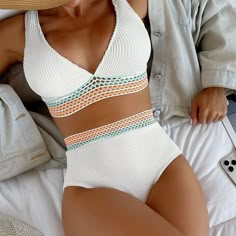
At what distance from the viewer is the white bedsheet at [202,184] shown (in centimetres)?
101

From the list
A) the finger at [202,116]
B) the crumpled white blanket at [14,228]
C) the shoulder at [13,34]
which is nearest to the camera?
the crumpled white blanket at [14,228]

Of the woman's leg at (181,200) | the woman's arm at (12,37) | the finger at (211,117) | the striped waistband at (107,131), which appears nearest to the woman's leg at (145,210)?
the woman's leg at (181,200)

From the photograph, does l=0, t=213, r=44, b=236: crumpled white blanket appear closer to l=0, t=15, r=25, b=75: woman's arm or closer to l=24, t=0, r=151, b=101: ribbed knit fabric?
l=24, t=0, r=151, b=101: ribbed knit fabric

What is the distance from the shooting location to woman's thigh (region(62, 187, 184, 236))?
86cm

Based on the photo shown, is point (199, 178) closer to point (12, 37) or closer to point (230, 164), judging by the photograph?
point (230, 164)

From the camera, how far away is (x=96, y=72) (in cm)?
99

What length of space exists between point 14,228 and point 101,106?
12.8 inches

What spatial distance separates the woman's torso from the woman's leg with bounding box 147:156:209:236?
0.56ft

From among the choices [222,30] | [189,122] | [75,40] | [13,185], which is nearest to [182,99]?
[189,122]

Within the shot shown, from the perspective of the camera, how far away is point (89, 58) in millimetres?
1012

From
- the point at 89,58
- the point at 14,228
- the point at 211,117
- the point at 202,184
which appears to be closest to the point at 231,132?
the point at 211,117

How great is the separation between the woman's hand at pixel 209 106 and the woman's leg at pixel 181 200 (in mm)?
201

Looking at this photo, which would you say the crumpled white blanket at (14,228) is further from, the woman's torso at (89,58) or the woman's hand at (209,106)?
the woman's hand at (209,106)

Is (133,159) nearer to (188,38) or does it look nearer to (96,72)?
(96,72)
